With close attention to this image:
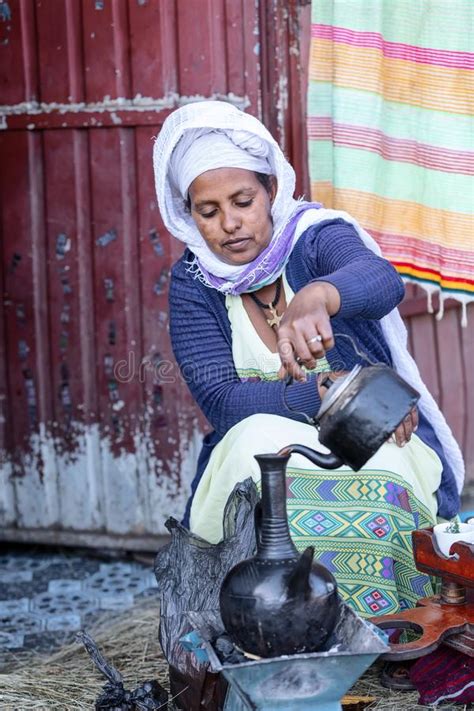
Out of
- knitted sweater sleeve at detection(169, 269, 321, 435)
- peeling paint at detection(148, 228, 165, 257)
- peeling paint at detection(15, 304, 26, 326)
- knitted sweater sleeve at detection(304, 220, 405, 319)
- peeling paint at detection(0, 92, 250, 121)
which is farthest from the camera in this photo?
peeling paint at detection(15, 304, 26, 326)

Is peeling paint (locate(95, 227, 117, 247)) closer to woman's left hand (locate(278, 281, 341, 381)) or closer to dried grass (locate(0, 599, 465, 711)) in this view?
dried grass (locate(0, 599, 465, 711))

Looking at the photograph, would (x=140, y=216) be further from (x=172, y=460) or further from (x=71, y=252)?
(x=172, y=460)

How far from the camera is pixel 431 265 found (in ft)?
14.7

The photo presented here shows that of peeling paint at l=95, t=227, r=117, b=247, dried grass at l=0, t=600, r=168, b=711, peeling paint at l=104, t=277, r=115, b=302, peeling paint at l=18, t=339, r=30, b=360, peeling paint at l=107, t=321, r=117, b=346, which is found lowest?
dried grass at l=0, t=600, r=168, b=711

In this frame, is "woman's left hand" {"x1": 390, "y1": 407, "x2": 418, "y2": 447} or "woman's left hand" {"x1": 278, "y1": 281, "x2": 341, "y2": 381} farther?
"woman's left hand" {"x1": 390, "y1": 407, "x2": 418, "y2": 447}

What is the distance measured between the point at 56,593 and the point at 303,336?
2.56 meters

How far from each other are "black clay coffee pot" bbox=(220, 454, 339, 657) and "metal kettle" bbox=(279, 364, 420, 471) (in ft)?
0.44

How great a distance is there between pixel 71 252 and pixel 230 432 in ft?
6.43

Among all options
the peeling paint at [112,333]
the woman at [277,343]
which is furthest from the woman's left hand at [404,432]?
the peeling paint at [112,333]

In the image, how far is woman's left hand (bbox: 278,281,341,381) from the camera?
265 centimetres

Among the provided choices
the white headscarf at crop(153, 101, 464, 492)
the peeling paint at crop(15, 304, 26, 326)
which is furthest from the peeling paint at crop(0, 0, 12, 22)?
the white headscarf at crop(153, 101, 464, 492)

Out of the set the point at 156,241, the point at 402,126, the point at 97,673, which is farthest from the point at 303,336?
the point at 156,241

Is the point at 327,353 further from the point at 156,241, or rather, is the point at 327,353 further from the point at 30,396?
the point at 30,396

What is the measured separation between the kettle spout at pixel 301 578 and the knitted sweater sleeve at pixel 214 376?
2.85 feet
